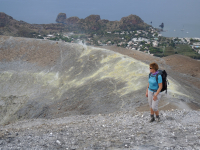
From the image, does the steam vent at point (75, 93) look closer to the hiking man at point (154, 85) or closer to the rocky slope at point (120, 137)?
the rocky slope at point (120, 137)

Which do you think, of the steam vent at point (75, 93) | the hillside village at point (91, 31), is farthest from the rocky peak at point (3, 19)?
the steam vent at point (75, 93)

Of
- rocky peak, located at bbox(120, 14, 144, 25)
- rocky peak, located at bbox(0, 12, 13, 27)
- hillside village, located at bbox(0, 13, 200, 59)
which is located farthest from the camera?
rocky peak, located at bbox(120, 14, 144, 25)

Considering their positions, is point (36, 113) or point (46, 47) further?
point (46, 47)

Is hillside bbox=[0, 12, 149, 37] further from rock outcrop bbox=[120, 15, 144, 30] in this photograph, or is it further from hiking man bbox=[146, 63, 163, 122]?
hiking man bbox=[146, 63, 163, 122]

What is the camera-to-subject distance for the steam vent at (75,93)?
779cm

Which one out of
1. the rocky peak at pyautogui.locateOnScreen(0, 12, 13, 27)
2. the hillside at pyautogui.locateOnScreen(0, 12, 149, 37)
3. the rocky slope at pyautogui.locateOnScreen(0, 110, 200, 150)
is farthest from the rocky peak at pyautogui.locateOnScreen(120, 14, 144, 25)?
the rocky slope at pyautogui.locateOnScreen(0, 110, 200, 150)

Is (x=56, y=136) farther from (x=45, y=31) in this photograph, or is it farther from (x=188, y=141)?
(x=45, y=31)

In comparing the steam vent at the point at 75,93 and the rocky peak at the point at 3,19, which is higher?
the rocky peak at the point at 3,19

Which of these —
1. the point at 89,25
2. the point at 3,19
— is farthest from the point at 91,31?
the point at 3,19

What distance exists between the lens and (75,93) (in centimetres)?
1803

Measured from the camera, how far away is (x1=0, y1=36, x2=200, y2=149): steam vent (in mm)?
7789

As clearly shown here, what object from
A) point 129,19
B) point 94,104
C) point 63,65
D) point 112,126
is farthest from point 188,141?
point 129,19

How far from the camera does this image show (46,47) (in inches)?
1171

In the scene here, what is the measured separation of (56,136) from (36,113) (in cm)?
1067
